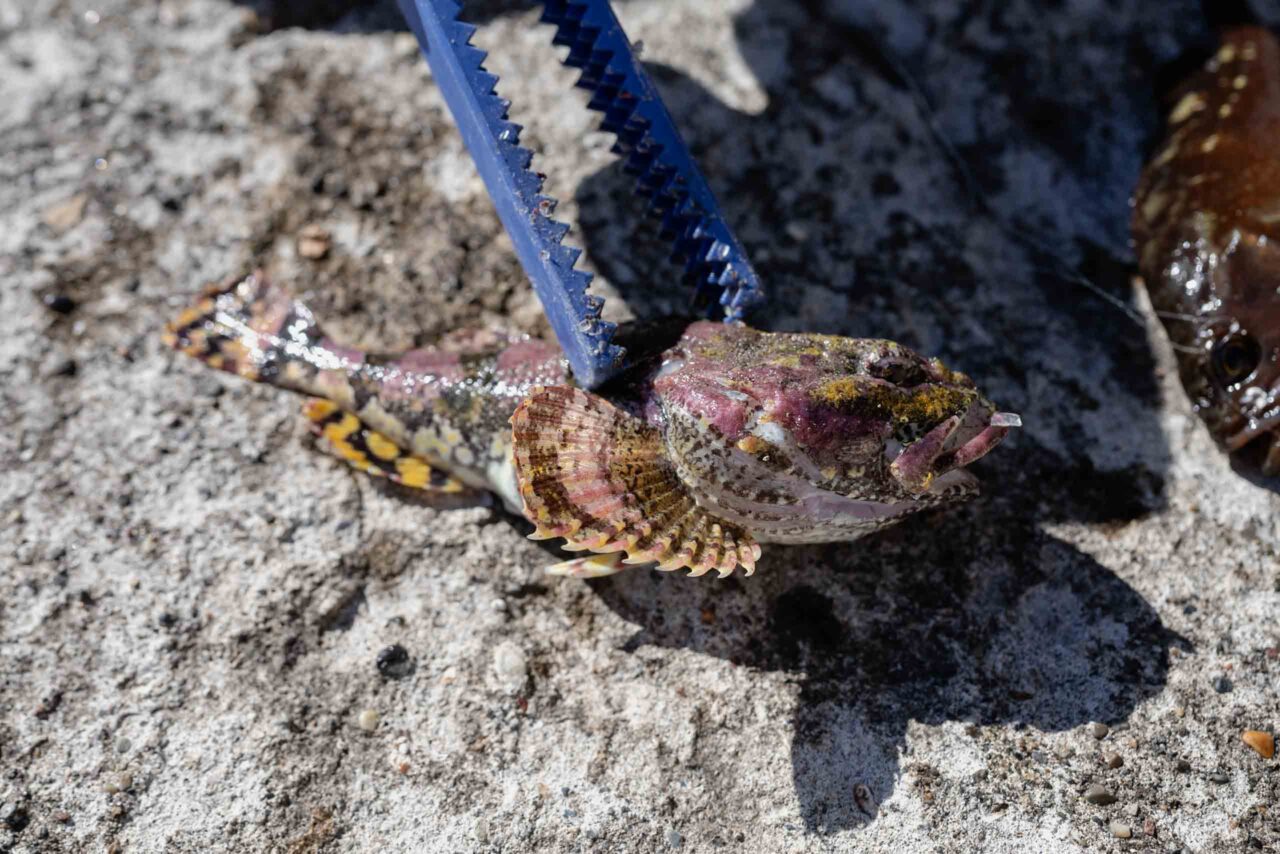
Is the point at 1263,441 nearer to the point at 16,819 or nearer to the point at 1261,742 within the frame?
the point at 1261,742

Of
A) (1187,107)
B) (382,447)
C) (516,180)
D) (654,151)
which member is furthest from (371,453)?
(1187,107)

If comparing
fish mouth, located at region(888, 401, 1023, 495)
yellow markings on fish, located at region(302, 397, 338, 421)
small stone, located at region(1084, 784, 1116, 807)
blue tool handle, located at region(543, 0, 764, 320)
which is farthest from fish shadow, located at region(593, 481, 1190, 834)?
yellow markings on fish, located at region(302, 397, 338, 421)

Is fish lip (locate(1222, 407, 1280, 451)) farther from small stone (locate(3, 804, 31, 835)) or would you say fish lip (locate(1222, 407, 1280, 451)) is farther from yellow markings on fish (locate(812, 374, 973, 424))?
small stone (locate(3, 804, 31, 835))

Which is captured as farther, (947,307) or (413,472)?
(947,307)

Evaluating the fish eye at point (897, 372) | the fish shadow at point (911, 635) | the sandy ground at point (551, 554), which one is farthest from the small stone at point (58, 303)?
the fish eye at point (897, 372)

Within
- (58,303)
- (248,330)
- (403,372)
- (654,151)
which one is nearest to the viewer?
(654,151)

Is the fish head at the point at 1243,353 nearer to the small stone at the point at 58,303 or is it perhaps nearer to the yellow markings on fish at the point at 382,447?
the yellow markings on fish at the point at 382,447

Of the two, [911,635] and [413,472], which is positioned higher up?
[911,635]
